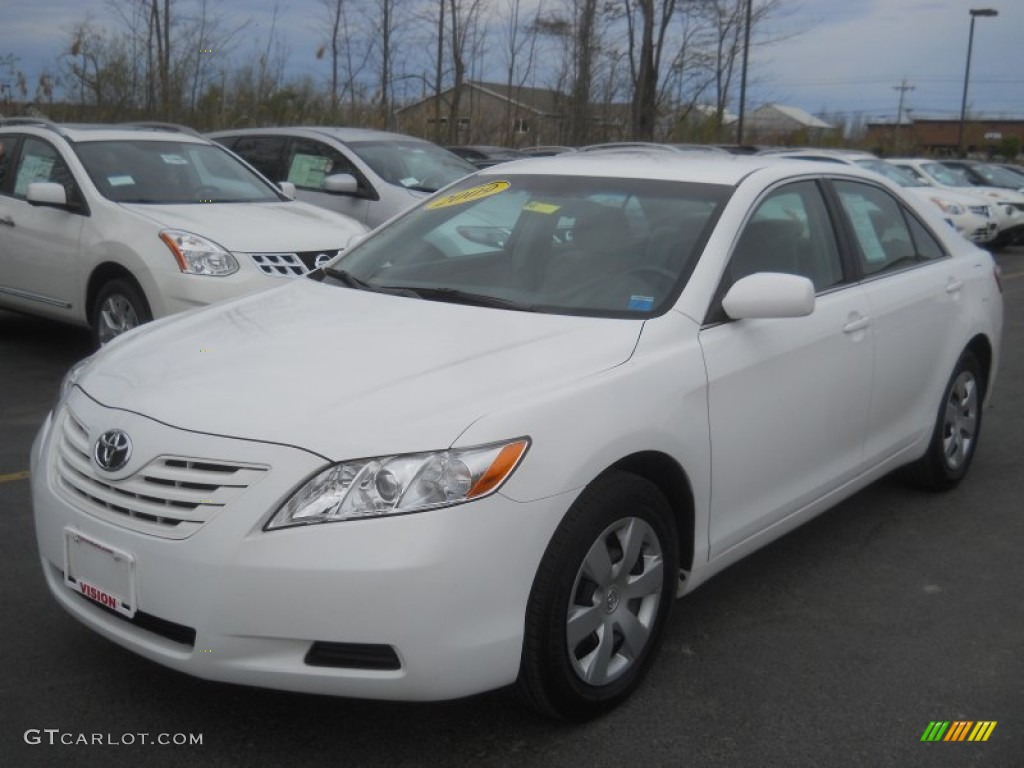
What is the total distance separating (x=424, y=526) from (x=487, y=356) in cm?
70

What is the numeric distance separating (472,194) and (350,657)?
2.32m

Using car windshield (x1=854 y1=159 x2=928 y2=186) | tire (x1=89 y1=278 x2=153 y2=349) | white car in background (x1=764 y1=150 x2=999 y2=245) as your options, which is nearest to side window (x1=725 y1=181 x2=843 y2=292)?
tire (x1=89 y1=278 x2=153 y2=349)

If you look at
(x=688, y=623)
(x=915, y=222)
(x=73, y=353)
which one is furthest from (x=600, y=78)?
(x=688, y=623)

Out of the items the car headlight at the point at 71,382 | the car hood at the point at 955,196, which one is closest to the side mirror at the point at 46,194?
the car headlight at the point at 71,382

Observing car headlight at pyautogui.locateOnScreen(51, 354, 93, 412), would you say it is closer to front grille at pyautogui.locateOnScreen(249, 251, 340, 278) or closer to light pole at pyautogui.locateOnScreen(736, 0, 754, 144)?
front grille at pyautogui.locateOnScreen(249, 251, 340, 278)

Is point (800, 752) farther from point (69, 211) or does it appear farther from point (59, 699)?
point (69, 211)

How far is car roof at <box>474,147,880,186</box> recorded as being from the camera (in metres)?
4.20

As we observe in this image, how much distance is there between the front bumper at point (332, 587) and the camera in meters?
2.66

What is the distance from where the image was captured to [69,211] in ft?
25.2

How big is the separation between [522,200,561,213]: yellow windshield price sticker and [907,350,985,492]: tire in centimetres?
214

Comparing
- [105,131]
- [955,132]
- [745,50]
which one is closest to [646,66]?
[745,50]

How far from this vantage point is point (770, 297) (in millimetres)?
3551

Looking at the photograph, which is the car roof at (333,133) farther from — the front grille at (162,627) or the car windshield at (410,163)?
the front grille at (162,627)

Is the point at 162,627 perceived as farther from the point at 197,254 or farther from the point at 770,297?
the point at 197,254
